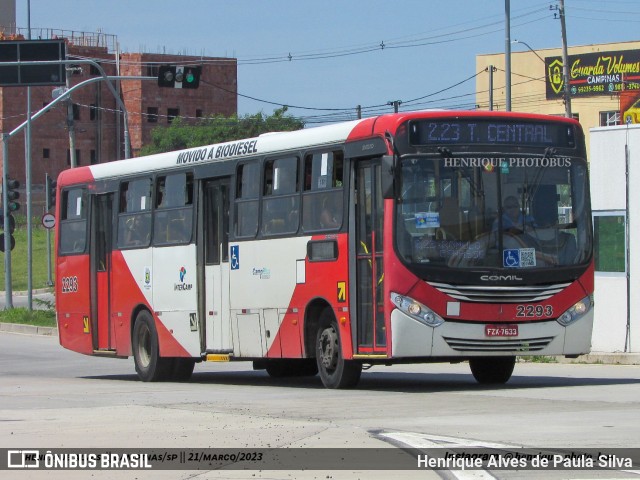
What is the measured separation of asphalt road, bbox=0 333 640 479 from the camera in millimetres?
10977

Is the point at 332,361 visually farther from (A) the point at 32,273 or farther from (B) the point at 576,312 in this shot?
(A) the point at 32,273

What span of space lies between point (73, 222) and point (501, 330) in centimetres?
1027

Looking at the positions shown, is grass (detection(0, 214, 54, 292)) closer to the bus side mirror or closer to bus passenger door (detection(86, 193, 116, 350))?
bus passenger door (detection(86, 193, 116, 350))

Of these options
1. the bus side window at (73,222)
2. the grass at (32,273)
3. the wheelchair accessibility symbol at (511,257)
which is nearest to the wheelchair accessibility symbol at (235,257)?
the wheelchair accessibility symbol at (511,257)

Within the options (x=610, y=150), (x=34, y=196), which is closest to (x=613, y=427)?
(x=610, y=150)

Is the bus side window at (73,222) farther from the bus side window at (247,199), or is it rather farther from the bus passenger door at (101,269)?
the bus side window at (247,199)

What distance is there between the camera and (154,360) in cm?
2216

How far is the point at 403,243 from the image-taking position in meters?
16.6

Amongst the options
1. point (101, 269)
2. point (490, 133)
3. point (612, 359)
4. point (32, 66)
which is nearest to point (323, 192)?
point (490, 133)

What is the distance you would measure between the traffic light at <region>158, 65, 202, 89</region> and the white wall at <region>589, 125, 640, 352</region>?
38.4 feet

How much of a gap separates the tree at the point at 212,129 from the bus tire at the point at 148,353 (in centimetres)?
8363

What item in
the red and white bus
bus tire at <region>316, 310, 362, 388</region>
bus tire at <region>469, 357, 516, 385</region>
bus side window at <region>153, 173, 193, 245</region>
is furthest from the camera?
bus side window at <region>153, 173, 193, 245</region>

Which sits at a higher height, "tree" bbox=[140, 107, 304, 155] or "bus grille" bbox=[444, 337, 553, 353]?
"tree" bbox=[140, 107, 304, 155]

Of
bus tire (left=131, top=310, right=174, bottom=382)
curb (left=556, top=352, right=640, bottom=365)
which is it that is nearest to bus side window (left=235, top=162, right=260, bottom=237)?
bus tire (left=131, top=310, right=174, bottom=382)
